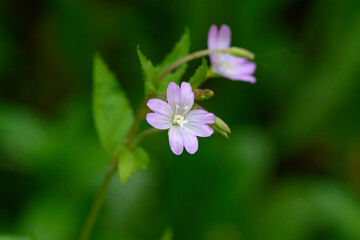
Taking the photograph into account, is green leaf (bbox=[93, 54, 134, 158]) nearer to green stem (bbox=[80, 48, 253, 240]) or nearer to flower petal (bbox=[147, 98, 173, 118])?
green stem (bbox=[80, 48, 253, 240])

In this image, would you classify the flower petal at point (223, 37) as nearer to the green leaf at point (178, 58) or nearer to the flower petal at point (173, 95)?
the green leaf at point (178, 58)

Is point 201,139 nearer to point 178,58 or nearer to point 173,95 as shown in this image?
point 178,58

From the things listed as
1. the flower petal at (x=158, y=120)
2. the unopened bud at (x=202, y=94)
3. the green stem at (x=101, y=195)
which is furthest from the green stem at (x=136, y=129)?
the unopened bud at (x=202, y=94)

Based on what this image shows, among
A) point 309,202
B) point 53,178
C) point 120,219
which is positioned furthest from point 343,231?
point 53,178

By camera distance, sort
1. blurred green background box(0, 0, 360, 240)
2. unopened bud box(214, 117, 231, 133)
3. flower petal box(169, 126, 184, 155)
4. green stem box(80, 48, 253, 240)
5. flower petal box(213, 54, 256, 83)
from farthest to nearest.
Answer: blurred green background box(0, 0, 360, 240), flower petal box(213, 54, 256, 83), green stem box(80, 48, 253, 240), unopened bud box(214, 117, 231, 133), flower petal box(169, 126, 184, 155)

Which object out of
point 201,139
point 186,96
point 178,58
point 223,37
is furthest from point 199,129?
point 201,139

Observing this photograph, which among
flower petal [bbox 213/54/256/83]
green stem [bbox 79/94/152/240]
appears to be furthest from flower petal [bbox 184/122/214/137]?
flower petal [bbox 213/54/256/83]

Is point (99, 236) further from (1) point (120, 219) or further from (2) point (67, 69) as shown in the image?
(2) point (67, 69)
